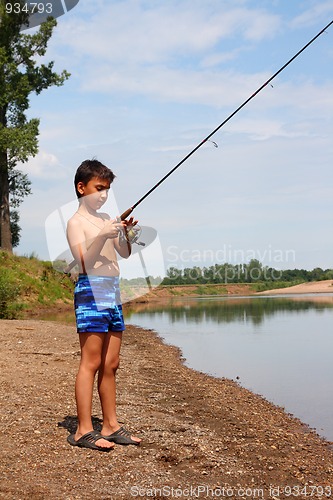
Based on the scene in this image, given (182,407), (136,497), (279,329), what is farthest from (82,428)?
(279,329)

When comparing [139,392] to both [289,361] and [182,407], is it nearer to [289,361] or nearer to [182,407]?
[182,407]

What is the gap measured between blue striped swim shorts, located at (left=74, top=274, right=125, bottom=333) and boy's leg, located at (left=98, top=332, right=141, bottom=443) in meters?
0.10

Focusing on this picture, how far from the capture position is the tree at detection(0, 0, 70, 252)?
23844mm

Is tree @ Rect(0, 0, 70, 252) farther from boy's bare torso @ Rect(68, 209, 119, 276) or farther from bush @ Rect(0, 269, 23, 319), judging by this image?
boy's bare torso @ Rect(68, 209, 119, 276)

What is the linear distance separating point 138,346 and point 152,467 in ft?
29.3

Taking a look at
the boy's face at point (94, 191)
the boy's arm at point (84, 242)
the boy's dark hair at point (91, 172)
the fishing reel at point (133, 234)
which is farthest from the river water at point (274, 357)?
the boy's dark hair at point (91, 172)

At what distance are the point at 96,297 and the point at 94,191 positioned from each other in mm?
810

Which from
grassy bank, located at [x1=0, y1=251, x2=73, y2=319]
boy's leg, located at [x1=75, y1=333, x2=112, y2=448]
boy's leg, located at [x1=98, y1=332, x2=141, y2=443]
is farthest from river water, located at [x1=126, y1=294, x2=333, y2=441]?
grassy bank, located at [x1=0, y1=251, x2=73, y2=319]

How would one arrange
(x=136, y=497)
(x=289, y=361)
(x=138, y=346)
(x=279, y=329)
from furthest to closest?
1. (x=279, y=329)
2. (x=138, y=346)
3. (x=289, y=361)
4. (x=136, y=497)

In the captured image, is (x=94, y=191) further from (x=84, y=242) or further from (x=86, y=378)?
(x=86, y=378)

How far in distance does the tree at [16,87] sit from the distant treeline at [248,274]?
3889 cm

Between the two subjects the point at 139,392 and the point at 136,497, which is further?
the point at 139,392

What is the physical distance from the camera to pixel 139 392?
7.26m

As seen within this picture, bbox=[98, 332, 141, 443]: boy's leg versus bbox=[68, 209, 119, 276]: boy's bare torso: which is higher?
bbox=[68, 209, 119, 276]: boy's bare torso
